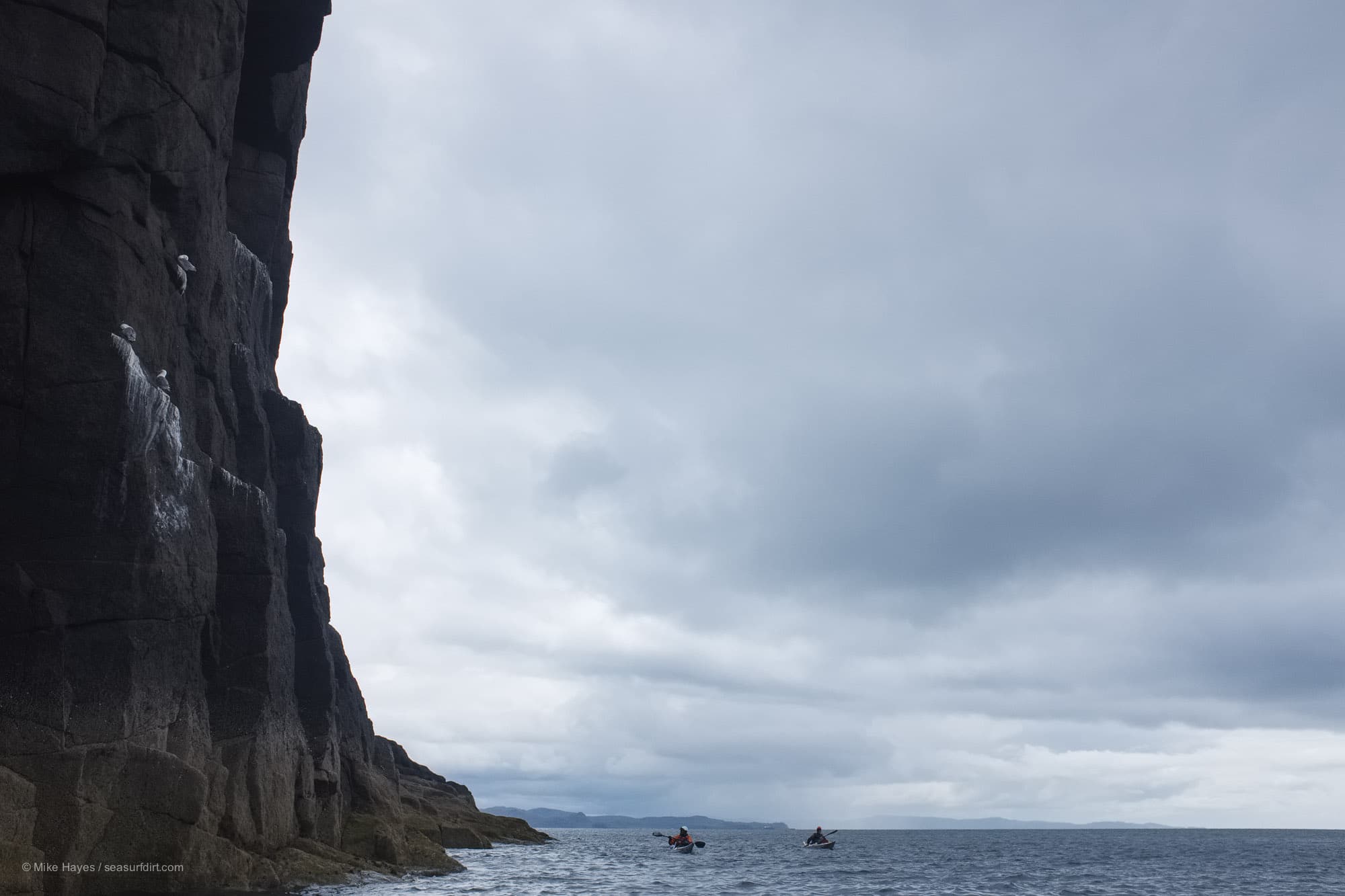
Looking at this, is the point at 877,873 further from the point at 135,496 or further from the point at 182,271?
the point at 182,271

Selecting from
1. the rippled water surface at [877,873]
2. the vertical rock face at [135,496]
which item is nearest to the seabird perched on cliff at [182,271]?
the vertical rock face at [135,496]

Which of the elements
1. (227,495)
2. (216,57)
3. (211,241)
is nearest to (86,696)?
(227,495)

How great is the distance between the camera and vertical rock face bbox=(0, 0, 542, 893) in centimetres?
3006

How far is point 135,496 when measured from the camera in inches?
1303

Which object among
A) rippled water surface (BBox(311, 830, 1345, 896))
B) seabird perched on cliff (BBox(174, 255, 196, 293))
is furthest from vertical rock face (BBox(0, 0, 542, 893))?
rippled water surface (BBox(311, 830, 1345, 896))

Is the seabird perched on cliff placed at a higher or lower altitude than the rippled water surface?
higher

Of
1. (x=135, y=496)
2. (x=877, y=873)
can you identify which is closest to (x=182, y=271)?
(x=135, y=496)

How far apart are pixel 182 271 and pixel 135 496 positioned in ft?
32.5

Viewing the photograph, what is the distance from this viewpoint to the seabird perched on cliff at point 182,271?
128 ft

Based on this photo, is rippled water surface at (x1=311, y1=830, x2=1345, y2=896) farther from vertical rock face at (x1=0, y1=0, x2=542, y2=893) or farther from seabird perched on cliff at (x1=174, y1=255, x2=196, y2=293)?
seabird perched on cliff at (x1=174, y1=255, x2=196, y2=293)

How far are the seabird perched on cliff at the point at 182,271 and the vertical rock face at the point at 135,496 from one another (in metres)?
0.18

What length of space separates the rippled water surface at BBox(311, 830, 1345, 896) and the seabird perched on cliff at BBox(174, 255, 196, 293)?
21813 millimetres

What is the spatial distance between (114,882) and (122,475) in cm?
1145

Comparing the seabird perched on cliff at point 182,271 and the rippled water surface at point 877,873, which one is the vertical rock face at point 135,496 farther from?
the rippled water surface at point 877,873
